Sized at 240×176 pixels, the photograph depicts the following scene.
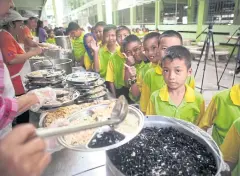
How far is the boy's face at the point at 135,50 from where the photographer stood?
2.19 metres

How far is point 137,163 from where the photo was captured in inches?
32.4

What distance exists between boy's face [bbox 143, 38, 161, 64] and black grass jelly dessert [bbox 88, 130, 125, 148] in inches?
47.8

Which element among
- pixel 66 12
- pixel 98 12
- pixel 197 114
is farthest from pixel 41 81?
pixel 66 12

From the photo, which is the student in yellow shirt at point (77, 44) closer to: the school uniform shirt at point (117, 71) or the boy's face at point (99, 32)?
the boy's face at point (99, 32)

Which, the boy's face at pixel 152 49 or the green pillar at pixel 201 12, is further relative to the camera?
the green pillar at pixel 201 12

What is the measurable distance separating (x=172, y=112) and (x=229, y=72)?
5506mm

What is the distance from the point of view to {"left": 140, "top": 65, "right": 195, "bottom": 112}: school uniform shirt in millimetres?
1764

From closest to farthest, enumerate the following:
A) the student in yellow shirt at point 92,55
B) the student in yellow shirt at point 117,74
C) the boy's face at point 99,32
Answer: the student in yellow shirt at point 117,74, the student in yellow shirt at point 92,55, the boy's face at point 99,32

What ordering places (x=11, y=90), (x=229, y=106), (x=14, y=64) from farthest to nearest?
(x=14, y=64)
(x=11, y=90)
(x=229, y=106)

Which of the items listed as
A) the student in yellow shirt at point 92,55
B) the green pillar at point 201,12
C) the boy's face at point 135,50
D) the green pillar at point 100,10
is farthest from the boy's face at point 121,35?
the green pillar at point 100,10

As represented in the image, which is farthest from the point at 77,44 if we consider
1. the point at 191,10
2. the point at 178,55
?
the point at 191,10

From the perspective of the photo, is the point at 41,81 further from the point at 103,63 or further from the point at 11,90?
Answer: the point at 103,63

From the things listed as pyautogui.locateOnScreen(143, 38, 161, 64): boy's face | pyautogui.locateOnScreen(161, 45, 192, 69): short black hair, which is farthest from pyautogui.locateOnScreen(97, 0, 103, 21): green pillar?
pyautogui.locateOnScreen(161, 45, 192, 69): short black hair

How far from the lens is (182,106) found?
1.42 meters
